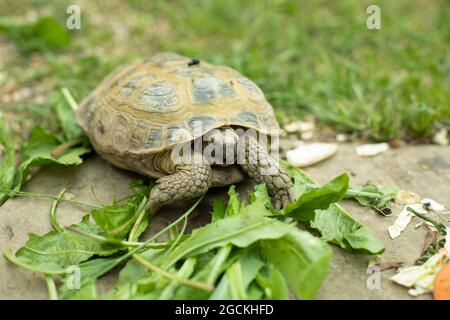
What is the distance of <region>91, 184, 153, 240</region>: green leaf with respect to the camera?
2268 mm

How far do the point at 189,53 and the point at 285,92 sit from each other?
37.5 inches

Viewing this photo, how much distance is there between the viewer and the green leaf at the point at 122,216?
7.44 ft

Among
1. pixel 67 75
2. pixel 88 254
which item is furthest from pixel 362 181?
pixel 67 75

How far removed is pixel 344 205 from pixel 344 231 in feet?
1.09

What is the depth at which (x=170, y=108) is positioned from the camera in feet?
8.70

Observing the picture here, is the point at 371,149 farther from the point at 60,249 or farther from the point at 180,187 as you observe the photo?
the point at 60,249

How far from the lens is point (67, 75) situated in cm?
420

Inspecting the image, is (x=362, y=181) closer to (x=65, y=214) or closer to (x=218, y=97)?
(x=218, y=97)

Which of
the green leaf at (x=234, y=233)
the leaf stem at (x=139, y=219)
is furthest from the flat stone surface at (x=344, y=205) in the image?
the green leaf at (x=234, y=233)

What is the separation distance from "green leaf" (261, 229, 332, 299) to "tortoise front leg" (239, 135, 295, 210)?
1.42 feet

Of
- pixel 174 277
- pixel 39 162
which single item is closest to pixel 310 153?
pixel 174 277

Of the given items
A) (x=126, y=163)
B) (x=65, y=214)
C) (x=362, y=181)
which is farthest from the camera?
(x=362, y=181)

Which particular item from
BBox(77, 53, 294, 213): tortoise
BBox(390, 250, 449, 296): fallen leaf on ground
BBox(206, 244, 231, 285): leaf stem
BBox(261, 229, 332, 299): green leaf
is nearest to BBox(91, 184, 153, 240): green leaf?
BBox(77, 53, 294, 213): tortoise

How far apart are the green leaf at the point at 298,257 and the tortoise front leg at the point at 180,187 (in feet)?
1.70
